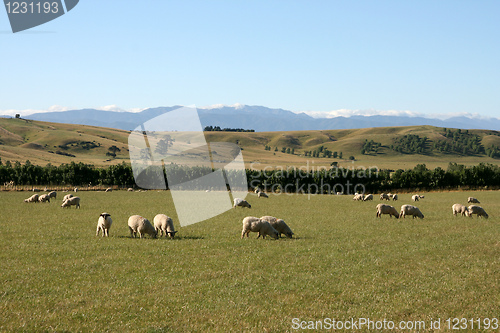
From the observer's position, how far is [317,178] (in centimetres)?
8038

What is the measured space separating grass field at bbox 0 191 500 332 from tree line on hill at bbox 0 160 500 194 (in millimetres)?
54330

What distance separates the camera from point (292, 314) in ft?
36.1

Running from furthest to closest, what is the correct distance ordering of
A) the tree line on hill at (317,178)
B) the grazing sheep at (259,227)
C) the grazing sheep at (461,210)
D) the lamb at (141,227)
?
the tree line on hill at (317,178)
the grazing sheep at (461,210)
the grazing sheep at (259,227)
the lamb at (141,227)

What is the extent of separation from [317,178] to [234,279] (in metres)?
67.6

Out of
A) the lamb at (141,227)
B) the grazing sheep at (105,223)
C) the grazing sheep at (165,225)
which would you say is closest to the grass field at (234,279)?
the grazing sheep at (105,223)

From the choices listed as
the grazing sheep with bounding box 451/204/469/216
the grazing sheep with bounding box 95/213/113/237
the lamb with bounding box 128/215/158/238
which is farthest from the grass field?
the grazing sheep with bounding box 451/204/469/216

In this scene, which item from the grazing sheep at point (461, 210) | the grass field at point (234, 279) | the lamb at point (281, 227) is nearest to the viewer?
the grass field at point (234, 279)

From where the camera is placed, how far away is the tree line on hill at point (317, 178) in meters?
78.1

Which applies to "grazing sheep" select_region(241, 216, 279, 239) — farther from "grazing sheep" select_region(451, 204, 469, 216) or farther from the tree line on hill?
the tree line on hill

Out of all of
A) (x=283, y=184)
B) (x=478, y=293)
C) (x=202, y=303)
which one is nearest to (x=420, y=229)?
(x=478, y=293)

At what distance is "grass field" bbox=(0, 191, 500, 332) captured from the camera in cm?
1070

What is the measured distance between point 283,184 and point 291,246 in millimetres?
60184

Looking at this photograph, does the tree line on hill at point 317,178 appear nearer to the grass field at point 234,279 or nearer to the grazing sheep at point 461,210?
the grazing sheep at point 461,210

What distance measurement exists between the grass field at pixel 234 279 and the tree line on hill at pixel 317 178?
2139 inches
